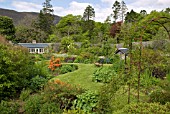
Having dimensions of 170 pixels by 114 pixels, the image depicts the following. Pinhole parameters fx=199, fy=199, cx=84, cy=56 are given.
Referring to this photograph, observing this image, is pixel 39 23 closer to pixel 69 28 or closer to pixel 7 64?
pixel 69 28

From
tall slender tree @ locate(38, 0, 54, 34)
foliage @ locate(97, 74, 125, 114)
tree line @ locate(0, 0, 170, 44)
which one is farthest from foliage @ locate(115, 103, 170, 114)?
tall slender tree @ locate(38, 0, 54, 34)

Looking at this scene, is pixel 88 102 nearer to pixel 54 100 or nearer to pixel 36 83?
pixel 54 100

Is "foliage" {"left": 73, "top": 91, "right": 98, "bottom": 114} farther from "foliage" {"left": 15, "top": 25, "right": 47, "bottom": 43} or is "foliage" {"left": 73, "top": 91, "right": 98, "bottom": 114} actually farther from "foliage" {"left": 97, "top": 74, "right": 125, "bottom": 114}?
"foliage" {"left": 15, "top": 25, "right": 47, "bottom": 43}

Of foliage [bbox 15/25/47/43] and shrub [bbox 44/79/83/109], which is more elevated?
foliage [bbox 15/25/47/43]

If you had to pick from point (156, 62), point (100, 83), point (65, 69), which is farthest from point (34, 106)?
point (65, 69)

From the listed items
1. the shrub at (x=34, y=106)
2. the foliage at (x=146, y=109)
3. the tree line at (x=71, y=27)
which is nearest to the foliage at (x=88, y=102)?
the shrub at (x=34, y=106)

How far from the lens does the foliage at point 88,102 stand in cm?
677

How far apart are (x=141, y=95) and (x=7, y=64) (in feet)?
21.4

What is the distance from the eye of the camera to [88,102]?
6973 mm

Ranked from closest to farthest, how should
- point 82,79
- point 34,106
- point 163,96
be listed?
point 163,96
point 34,106
point 82,79

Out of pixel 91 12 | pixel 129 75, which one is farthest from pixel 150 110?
pixel 91 12

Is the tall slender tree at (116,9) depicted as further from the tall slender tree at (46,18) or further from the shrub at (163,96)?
the shrub at (163,96)

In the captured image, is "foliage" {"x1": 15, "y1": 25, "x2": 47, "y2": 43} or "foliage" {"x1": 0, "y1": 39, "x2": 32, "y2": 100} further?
"foliage" {"x1": 15, "y1": 25, "x2": 47, "y2": 43}

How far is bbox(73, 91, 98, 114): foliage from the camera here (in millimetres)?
6774
